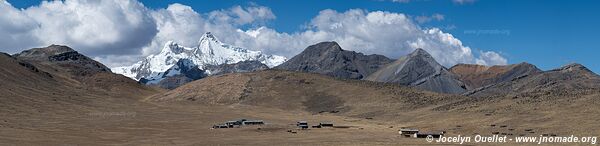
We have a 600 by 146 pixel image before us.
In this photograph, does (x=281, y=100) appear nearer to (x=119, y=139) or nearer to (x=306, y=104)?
(x=306, y=104)

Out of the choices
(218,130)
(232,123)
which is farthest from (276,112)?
(218,130)

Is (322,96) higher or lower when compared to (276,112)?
higher

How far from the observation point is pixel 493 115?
108250mm

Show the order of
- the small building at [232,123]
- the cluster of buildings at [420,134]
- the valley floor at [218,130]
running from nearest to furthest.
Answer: the valley floor at [218,130]
the cluster of buildings at [420,134]
the small building at [232,123]

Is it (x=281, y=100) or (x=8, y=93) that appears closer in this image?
(x=8, y=93)

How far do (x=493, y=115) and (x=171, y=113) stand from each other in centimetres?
6814

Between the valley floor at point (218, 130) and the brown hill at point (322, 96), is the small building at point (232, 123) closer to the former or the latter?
the valley floor at point (218, 130)

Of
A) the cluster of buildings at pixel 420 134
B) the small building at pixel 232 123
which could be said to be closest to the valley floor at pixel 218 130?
the cluster of buildings at pixel 420 134

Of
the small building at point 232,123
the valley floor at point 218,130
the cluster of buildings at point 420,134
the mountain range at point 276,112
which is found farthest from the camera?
the small building at point 232,123

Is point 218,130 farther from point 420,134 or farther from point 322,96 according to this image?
point 322,96

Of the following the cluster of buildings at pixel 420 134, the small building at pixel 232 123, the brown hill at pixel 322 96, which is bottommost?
the cluster of buildings at pixel 420 134

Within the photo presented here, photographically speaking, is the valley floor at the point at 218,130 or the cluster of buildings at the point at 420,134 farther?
the cluster of buildings at the point at 420,134

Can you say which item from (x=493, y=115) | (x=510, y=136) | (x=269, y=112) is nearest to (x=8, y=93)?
(x=269, y=112)

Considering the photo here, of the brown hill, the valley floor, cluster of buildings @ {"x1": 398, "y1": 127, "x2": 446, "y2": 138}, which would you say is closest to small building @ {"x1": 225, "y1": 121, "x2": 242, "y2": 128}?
the valley floor
